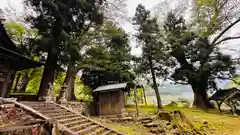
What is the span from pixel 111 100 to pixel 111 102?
18cm

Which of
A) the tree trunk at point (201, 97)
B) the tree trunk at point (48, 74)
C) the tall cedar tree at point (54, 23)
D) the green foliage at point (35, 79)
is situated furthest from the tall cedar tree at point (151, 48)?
the green foliage at point (35, 79)

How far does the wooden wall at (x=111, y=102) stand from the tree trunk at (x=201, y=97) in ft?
43.8

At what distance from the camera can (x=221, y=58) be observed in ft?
60.8

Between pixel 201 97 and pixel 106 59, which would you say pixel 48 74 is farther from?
pixel 201 97

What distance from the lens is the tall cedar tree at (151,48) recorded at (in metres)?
19.3

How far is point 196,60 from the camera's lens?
66.8 ft

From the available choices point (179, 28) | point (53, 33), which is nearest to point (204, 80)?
point (179, 28)

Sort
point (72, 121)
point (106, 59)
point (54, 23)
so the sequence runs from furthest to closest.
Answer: point (106, 59) < point (54, 23) < point (72, 121)

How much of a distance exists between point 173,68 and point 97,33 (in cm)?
1282

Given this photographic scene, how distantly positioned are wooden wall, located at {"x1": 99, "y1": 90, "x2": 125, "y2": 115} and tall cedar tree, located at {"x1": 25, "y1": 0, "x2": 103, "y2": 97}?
5004mm

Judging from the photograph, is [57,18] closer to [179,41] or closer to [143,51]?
A: [143,51]

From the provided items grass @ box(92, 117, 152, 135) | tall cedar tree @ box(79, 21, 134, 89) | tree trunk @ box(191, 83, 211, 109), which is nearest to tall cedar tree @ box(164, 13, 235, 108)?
tree trunk @ box(191, 83, 211, 109)

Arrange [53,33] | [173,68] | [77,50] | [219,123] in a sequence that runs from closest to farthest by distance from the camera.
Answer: [219,123], [77,50], [53,33], [173,68]

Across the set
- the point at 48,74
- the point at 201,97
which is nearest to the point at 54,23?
the point at 48,74
